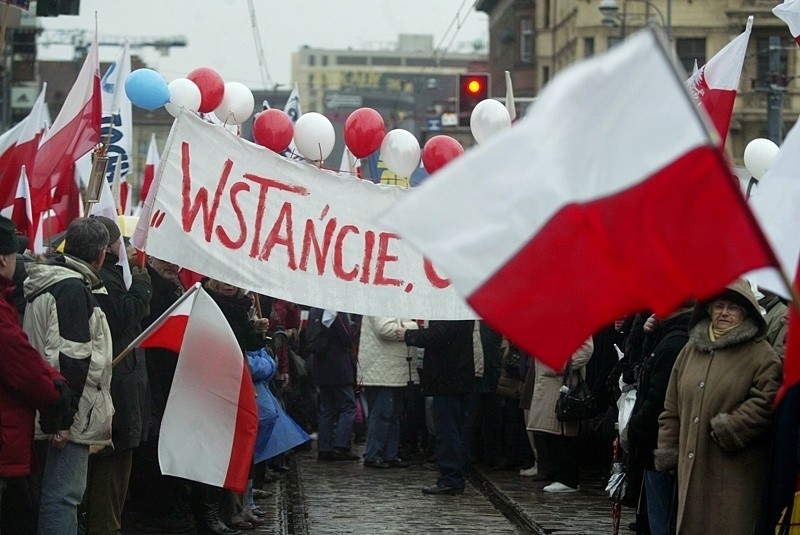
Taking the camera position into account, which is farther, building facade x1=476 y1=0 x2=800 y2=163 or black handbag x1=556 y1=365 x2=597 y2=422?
building facade x1=476 y1=0 x2=800 y2=163

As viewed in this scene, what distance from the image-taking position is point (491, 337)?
1483cm

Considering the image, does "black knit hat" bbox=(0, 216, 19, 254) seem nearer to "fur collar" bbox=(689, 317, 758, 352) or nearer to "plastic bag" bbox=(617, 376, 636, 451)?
"fur collar" bbox=(689, 317, 758, 352)

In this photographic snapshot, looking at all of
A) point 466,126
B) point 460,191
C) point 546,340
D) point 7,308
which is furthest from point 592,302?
point 466,126

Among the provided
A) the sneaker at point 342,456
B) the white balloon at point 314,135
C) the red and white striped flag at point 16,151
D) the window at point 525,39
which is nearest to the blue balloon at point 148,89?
the white balloon at point 314,135

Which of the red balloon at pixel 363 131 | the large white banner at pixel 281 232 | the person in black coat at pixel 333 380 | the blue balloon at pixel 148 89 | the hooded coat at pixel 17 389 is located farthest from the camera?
the person in black coat at pixel 333 380

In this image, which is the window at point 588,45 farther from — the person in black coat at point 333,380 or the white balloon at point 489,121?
the white balloon at point 489,121

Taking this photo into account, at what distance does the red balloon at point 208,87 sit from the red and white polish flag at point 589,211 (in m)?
5.80

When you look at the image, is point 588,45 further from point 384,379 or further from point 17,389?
point 17,389

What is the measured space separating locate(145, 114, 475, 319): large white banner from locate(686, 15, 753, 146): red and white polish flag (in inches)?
81.9

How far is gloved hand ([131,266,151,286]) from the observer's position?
30.2 feet

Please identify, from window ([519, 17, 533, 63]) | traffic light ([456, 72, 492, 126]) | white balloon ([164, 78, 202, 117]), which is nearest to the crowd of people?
white balloon ([164, 78, 202, 117])

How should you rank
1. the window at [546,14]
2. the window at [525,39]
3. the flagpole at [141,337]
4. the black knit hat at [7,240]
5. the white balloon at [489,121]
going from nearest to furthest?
the black knit hat at [7,240] < the flagpole at [141,337] < the white balloon at [489,121] < the window at [546,14] < the window at [525,39]

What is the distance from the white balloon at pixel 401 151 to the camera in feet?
33.7

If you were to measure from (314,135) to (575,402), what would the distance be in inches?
137
